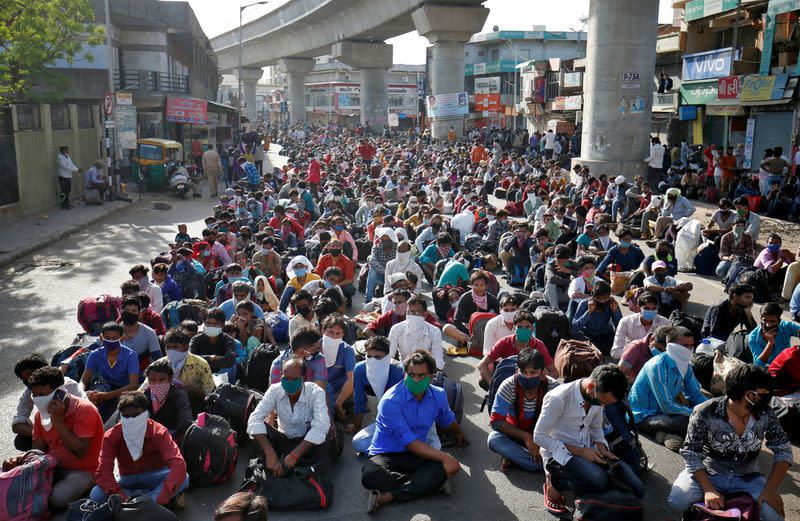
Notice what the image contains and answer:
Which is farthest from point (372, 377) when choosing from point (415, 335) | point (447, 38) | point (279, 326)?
point (447, 38)

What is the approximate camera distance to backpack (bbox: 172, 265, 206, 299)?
36.3ft

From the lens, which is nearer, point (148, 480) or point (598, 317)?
point (148, 480)

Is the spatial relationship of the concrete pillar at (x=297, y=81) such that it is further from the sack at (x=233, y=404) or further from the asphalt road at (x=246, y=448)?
the sack at (x=233, y=404)

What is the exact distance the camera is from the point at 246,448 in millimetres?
6996

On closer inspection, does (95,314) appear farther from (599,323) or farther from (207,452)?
(599,323)

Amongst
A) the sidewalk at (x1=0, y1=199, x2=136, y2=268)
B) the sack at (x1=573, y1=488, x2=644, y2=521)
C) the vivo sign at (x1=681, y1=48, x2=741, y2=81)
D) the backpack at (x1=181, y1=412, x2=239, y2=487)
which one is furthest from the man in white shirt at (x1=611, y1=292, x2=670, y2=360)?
the vivo sign at (x1=681, y1=48, x2=741, y2=81)

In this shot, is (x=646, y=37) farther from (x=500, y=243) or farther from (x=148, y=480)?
(x=148, y=480)

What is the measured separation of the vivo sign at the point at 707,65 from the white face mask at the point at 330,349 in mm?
22126

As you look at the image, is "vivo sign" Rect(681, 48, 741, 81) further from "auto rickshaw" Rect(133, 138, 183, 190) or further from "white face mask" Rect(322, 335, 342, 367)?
"white face mask" Rect(322, 335, 342, 367)

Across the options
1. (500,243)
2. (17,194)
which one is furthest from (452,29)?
(500,243)

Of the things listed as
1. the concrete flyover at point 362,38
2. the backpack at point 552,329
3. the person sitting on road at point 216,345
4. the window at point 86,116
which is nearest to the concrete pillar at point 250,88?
the concrete flyover at point 362,38

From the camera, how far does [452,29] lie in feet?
123

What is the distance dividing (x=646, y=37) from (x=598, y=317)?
15994mm

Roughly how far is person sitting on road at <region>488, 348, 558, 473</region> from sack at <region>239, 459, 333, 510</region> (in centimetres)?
149
